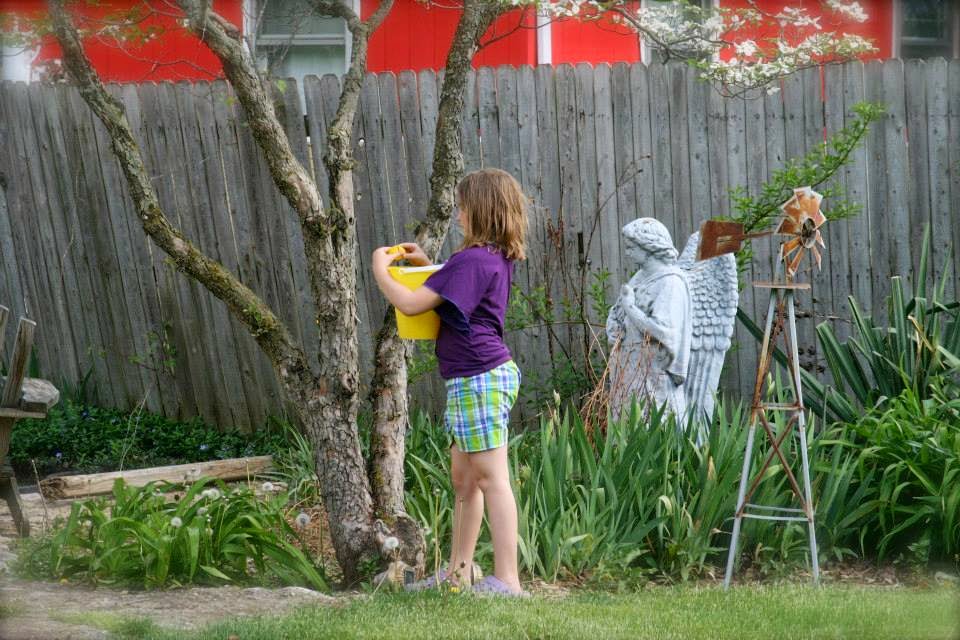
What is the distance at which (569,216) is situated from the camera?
265 inches

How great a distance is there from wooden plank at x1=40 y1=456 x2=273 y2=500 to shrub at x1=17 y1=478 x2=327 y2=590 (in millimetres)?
915

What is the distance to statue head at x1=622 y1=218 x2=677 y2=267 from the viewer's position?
199 inches

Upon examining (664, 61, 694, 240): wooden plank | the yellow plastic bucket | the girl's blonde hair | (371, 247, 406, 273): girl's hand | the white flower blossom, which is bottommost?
the white flower blossom

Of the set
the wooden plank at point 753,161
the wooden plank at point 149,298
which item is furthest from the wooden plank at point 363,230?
the wooden plank at point 753,161

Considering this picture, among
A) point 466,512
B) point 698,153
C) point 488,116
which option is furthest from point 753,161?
point 466,512

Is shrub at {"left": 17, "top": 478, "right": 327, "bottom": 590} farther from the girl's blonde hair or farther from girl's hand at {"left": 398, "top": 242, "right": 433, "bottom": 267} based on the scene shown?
the girl's blonde hair

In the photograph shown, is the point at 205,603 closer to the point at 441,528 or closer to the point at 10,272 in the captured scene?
the point at 441,528

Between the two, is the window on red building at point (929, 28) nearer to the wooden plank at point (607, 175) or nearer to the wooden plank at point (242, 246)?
the wooden plank at point (607, 175)

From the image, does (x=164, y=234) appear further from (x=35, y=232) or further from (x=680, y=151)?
(x=35, y=232)

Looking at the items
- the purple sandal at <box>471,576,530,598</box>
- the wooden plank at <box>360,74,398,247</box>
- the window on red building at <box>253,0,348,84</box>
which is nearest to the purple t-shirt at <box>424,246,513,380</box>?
the purple sandal at <box>471,576,530,598</box>

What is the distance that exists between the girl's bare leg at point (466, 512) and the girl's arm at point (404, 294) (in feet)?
1.91

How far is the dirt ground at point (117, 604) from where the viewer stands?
334 cm

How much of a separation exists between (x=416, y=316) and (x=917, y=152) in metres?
4.25

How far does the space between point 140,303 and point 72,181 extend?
39.6 inches
